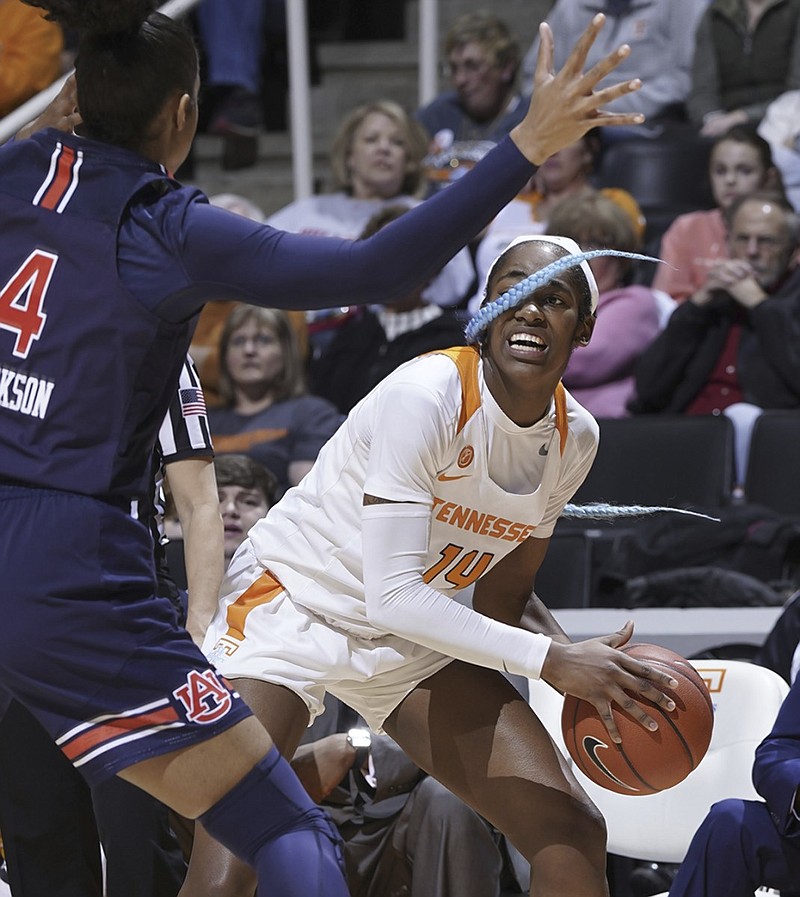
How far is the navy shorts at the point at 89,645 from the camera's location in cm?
205

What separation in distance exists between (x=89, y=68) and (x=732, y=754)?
7.10 feet

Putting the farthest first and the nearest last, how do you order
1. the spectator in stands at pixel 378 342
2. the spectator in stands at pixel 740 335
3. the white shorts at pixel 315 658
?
the spectator in stands at pixel 378 342 → the spectator in stands at pixel 740 335 → the white shorts at pixel 315 658

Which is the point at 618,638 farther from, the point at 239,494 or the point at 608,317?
the point at 608,317

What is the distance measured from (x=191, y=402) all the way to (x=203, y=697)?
1.12 m

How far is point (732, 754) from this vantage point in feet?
11.4

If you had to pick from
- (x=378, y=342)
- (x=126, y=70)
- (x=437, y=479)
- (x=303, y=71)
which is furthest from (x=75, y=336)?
(x=303, y=71)

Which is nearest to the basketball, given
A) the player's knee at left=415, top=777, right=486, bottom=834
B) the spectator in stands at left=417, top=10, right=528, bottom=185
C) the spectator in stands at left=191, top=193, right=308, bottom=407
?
the player's knee at left=415, top=777, right=486, bottom=834

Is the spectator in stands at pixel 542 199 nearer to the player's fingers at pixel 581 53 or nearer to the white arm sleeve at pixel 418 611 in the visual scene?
the white arm sleeve at pixel 418 611

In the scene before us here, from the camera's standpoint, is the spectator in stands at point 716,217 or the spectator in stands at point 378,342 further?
the spectator in stands at point 716,217

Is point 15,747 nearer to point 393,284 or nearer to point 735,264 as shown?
point 393,284

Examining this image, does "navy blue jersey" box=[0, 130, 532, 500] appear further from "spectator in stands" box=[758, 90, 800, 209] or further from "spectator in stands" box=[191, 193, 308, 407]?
"spectator in stands" box=[758, 90, 800, 209]

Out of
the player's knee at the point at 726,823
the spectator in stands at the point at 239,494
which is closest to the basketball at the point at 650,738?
the player's knee at the point at 726,823

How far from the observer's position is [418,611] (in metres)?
2.55

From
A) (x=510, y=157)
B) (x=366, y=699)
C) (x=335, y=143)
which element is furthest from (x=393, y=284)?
(x=335, y=143)
